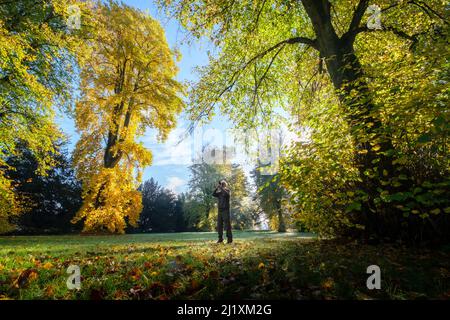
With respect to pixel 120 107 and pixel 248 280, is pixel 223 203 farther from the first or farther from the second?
pixel 120 107

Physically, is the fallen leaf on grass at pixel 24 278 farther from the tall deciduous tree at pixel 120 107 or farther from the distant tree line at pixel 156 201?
the distant tree line at pixel 156 201

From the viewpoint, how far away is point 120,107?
748 inches

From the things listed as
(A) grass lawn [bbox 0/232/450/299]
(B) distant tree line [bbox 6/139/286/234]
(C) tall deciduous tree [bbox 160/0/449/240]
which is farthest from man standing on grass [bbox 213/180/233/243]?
(B) distant tree line [bbox 6/139/286/234]

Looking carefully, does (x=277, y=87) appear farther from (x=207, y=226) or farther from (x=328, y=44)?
(x=207, y=226)

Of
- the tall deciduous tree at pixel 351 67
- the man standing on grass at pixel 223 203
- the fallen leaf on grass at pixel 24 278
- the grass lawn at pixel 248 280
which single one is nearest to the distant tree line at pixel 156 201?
the tall deciduous tree at pixel 351 67

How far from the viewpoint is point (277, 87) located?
1195 centimetres

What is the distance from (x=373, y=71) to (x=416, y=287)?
4.23 metres

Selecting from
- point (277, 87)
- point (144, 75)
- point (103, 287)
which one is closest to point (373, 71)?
point (103, 287)

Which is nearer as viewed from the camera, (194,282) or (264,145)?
(194,282)

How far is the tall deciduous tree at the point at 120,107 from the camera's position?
1750 cm

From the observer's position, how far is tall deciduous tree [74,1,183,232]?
17.5 m

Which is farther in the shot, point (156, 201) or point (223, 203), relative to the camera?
point (156, 201)

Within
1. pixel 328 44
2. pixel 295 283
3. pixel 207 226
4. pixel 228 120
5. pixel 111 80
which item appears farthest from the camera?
pixel 207 226

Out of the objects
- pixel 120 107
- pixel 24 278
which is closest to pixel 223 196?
pixel 24 278
